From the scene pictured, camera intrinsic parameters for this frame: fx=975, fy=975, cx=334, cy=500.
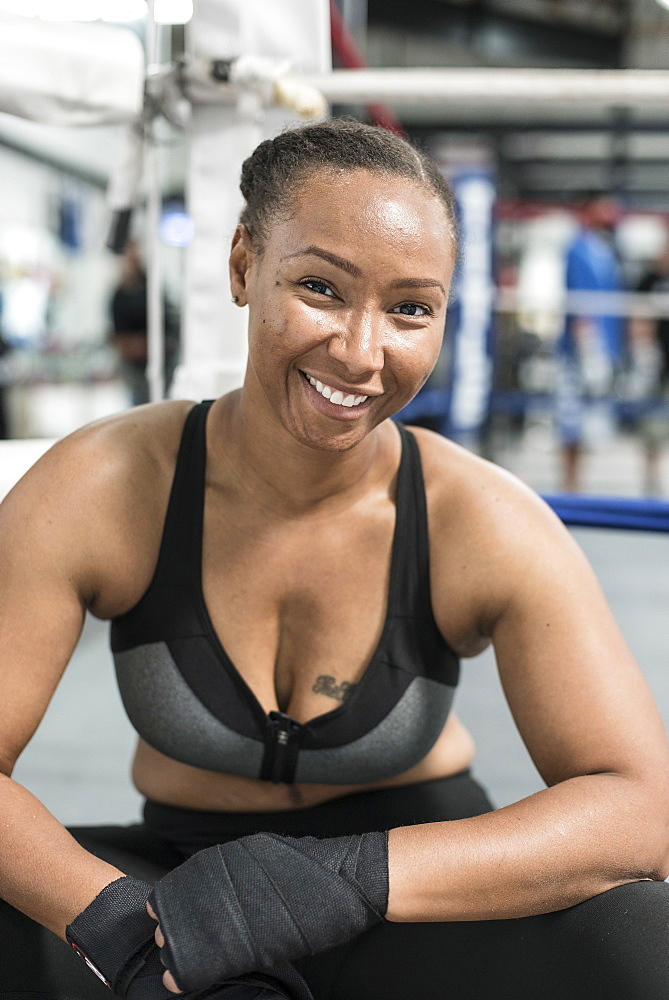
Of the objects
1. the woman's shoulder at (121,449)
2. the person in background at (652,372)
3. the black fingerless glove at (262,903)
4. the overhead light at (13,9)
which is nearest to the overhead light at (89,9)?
the overhead light at (13,9)

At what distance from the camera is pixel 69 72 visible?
1.19m

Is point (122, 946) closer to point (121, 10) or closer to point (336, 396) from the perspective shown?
point (336, 396)

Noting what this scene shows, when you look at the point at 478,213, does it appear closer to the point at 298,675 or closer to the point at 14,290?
the point at 298,675

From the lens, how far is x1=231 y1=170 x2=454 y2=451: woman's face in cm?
82

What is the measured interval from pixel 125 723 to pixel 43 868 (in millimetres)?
880

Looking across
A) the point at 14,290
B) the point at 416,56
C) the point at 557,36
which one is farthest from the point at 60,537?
the point at 557,36

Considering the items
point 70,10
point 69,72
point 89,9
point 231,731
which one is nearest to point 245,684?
point 231,731

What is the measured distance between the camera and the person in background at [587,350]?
5371mm

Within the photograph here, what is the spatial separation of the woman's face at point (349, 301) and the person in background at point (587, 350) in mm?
4374

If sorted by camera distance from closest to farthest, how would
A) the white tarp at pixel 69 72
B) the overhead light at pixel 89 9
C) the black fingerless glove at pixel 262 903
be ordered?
the black fingerless glove at pixel 262 903 < the white tarp at pixel 69 72 < the overhead light at pixel 89 9

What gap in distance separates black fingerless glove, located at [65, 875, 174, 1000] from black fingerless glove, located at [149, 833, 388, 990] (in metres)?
0.03

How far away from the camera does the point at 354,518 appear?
3.30 feet

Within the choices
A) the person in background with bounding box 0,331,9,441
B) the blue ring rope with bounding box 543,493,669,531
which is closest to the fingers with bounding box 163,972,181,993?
the blue ring rope with bounding box 543,493,669,531

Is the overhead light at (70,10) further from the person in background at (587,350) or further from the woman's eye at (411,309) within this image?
the person in background at (587,350)
